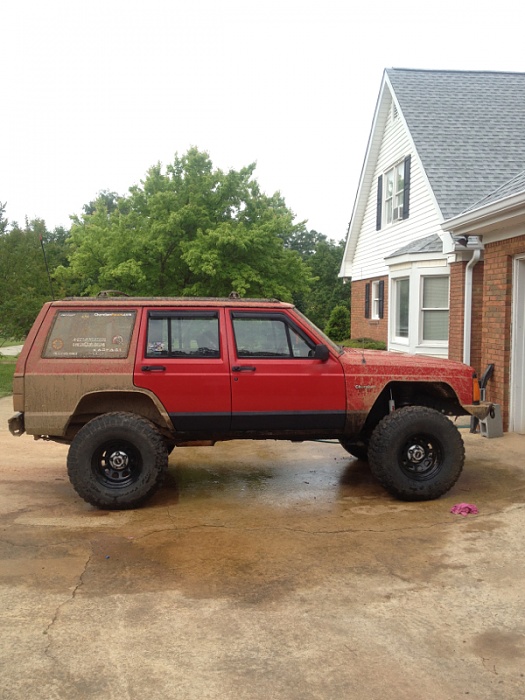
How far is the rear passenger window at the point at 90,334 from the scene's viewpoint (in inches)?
244

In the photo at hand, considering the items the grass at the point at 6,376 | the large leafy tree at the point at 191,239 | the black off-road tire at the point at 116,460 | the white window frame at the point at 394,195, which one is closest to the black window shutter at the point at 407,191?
the white window frame at the point at 394,195

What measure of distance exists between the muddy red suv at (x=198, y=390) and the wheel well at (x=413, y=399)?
0.51ft

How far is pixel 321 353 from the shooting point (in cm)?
626

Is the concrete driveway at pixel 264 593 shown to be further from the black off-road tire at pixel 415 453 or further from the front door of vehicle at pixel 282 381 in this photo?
the front door of vehicle at pixel 282 381

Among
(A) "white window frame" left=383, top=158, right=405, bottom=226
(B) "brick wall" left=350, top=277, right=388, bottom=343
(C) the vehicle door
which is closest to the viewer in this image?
(C) the vehicle door

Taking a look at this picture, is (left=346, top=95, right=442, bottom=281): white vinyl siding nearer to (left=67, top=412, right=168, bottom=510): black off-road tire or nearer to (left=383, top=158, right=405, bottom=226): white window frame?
(left=383, top=158, right=405, bottom=226): white window frame

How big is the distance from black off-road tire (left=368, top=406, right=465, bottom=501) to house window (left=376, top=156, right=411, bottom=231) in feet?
39.5

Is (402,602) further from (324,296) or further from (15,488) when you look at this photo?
(324,296)

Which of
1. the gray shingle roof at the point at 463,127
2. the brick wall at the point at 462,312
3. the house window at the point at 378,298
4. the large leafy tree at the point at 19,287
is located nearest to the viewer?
the brick wall at the point at 462,312

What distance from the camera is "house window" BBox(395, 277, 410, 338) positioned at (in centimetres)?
1684

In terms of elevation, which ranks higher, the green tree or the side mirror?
the green tree

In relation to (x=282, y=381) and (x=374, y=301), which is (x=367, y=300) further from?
(x=282, y=381)

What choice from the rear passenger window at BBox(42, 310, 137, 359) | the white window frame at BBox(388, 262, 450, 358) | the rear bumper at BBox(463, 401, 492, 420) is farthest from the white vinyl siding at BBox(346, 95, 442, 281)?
the rear passenger window at BBox(42, 310, 137, 359)

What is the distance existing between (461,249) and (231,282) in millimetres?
8571
